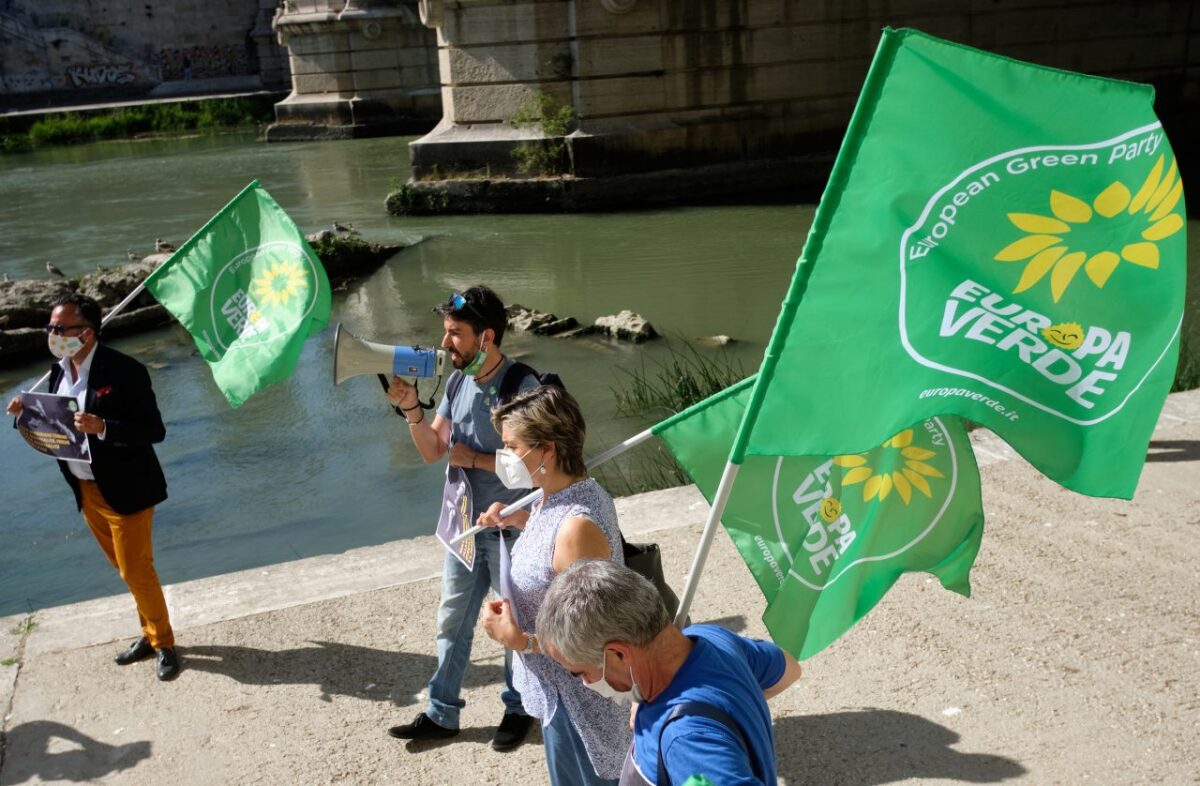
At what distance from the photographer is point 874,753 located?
13.9 feet

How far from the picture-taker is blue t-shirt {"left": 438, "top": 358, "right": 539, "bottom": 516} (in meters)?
4.25

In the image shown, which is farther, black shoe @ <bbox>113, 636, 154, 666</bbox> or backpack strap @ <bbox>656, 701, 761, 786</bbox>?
black shoe @ <bbox>113, 636, 154, 666</bbox>

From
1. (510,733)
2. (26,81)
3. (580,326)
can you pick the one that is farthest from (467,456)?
(26,81)

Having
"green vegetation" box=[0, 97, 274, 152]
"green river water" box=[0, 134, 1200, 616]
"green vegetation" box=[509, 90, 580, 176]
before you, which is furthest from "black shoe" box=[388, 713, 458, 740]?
"green vegetation" box=[0, 97, 274, 152]

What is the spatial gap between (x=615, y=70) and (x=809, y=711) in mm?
18347

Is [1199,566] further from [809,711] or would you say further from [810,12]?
[810,12]

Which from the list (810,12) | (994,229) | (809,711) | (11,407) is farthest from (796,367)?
(810,12)

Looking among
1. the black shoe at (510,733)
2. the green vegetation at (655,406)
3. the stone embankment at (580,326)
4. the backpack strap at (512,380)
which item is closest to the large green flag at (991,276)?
the backpack strap at (512,380)

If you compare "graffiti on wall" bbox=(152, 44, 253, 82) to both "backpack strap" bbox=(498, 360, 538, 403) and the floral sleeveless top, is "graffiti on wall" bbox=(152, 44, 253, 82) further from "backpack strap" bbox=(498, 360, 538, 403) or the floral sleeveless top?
the floral sleeveless top

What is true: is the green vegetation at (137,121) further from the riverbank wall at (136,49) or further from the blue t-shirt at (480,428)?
the blue t-shirt at (480,428)

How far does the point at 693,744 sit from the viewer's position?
2381mm

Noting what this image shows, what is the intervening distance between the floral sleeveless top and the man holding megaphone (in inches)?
31.8

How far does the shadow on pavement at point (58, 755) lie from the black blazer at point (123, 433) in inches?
35.2

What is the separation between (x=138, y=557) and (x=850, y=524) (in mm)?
3039
